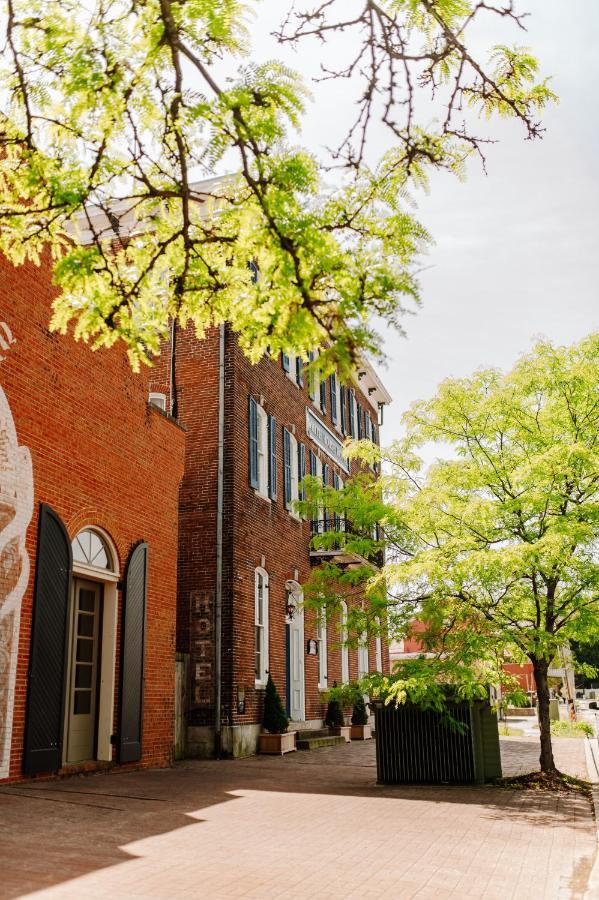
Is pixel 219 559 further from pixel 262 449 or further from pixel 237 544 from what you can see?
pixel 262 449

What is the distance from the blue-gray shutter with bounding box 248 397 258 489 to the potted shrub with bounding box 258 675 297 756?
4.20 m

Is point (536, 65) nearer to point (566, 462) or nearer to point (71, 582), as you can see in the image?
point (566, 462)

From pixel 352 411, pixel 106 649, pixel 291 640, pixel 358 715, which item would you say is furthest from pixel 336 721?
pixel 106 649

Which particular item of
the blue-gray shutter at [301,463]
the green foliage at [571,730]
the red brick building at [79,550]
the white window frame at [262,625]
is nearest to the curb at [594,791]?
the green foliage at [571,730]

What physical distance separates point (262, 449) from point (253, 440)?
0.72 meters

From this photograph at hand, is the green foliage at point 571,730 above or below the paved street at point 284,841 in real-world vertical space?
below

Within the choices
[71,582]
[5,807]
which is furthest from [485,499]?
[5,807]

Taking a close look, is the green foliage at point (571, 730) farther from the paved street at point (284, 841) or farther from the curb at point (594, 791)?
the paved street at point (284, 841)

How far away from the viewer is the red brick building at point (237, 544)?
16094 millimetres

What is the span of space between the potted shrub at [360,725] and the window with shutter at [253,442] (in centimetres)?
752

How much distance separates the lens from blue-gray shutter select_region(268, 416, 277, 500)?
1895 centimetres

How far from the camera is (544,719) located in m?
11.6

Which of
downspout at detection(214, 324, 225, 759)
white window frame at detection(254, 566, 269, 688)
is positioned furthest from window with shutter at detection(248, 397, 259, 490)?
white window frame at detection(254, 566, 269, 688)

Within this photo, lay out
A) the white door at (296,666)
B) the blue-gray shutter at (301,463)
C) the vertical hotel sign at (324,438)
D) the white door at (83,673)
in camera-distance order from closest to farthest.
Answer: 1. the white door at (83,673)
2. the white door at (296,666)
3. the blue-gray shutter at (301,463)
4. the vertical hotel sign at (324,438)
